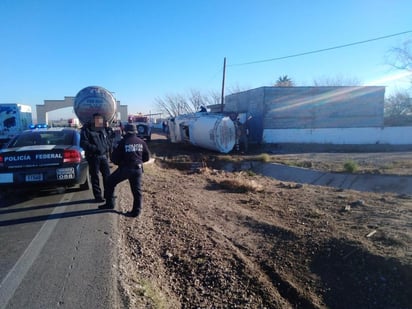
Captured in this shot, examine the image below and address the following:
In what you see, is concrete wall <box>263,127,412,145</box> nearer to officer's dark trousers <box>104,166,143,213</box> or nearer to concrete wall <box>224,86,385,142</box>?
concrete wall <box>224,86,385,142</box>

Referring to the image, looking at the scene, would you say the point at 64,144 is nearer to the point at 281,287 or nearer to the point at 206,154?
the point at 281,287

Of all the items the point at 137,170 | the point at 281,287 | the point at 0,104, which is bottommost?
the point at 281,287

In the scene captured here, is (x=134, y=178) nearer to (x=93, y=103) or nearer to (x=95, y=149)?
(x=95, y=149)

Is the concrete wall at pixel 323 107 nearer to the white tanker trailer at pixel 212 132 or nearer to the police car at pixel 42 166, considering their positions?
the white tanker trailer at pixel 212 132

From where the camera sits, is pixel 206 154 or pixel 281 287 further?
pixel 206 154

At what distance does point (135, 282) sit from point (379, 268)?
2956 mm

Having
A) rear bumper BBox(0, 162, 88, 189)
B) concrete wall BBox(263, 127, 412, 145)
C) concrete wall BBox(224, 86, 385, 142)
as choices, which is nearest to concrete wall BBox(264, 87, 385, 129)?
concrete wall BBox(224, 86, 385, 142)

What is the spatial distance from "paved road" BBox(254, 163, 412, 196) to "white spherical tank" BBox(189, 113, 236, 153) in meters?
4.26

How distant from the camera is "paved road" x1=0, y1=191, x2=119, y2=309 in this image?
2.93 meters

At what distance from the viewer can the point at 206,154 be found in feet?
64.5

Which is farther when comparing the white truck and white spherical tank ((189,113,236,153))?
the white truck

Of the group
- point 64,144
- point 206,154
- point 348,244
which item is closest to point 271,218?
point 348,244

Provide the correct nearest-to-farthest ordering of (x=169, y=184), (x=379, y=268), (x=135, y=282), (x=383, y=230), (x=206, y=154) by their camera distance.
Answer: (x=135, y=282) < (x=379, y=268) < (x=383, y=230) < (x=169, y=184) < (x=206, y=154)

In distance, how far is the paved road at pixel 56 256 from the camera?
9.61ft
